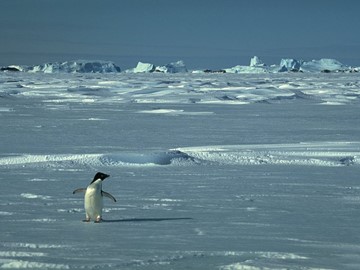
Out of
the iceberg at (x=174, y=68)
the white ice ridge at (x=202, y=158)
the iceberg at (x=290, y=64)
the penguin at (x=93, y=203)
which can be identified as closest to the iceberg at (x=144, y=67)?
the iceberg at (x=174, y=68)

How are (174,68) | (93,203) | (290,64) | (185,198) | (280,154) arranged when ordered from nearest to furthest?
(93,203) → (185,198) → (280,154) → (174,68) → (290,64)

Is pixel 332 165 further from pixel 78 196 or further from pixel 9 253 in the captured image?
pixel 9 253

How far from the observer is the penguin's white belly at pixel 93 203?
16.3ft

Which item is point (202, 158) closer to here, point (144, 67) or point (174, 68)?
point (174, 68)

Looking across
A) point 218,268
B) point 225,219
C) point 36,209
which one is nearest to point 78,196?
point 36,209

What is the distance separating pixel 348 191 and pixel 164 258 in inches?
116

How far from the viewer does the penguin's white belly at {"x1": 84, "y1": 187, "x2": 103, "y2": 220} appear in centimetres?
497

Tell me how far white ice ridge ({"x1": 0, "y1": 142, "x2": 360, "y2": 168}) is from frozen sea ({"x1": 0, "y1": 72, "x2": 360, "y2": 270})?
0.6 inches

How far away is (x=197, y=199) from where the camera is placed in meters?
6.07

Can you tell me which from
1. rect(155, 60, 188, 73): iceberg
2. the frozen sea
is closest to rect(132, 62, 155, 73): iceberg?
rect(155, 60, 188, 73): iceberg

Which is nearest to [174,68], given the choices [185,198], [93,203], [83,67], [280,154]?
[83,67]

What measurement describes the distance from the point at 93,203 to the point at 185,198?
1292mm

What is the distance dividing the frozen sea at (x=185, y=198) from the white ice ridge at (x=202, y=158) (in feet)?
0.05

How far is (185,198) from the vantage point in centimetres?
611
